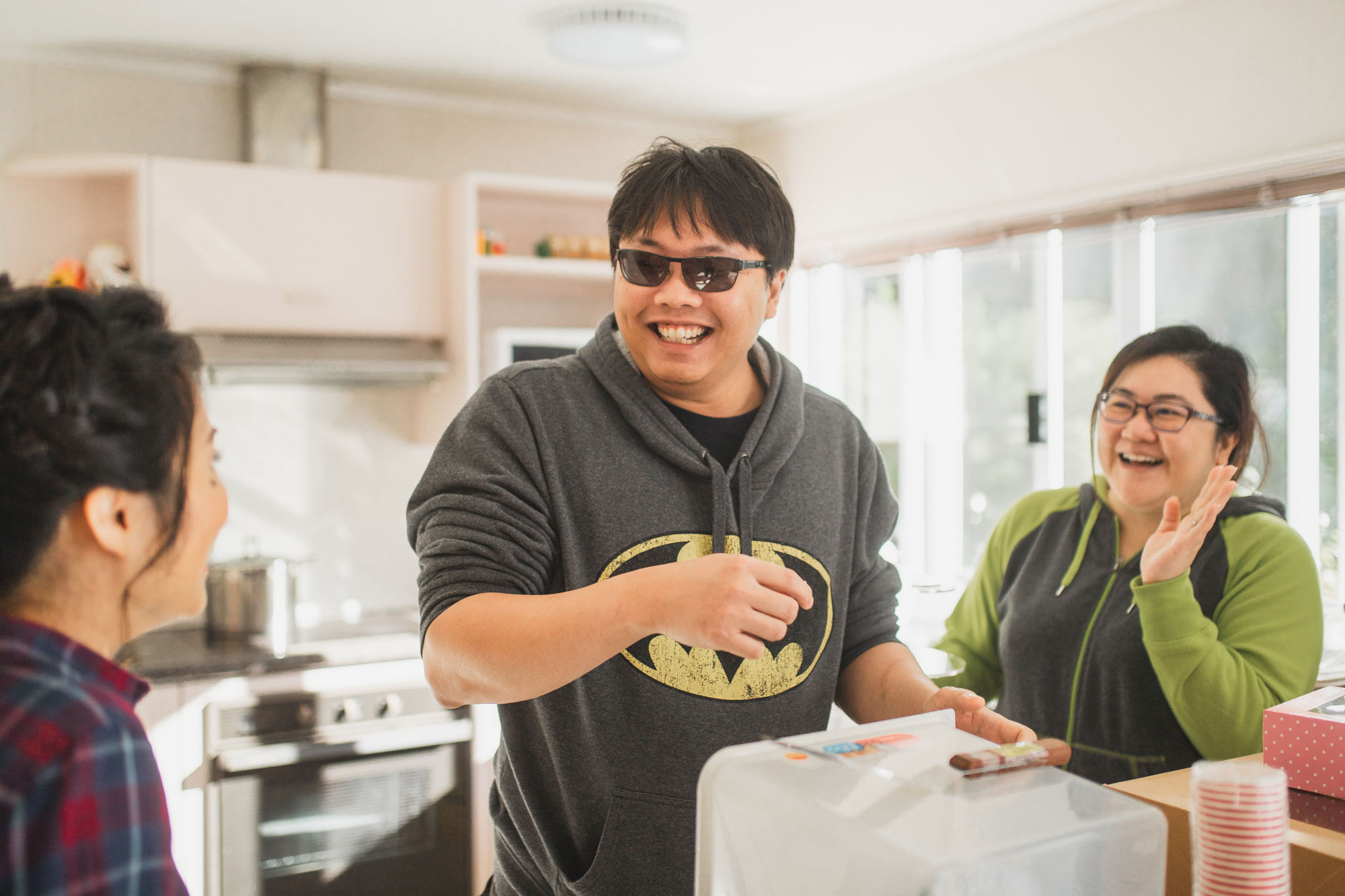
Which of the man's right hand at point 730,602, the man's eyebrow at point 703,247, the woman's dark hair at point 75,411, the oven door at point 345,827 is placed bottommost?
the oven door at point 345,827

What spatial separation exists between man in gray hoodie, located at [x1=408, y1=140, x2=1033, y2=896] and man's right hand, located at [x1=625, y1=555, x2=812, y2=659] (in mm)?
251

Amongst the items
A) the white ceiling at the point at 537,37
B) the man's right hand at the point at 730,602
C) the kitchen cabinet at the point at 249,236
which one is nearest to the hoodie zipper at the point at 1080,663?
the man's right hand at the point at 730,602

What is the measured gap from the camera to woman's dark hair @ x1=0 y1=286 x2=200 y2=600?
754 mm

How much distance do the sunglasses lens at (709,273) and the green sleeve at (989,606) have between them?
98 centimetres

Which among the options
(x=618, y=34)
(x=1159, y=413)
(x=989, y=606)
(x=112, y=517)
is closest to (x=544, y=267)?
(x=618, y=34)

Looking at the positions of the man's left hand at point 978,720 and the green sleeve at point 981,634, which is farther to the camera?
the green sleeve at point 981,634

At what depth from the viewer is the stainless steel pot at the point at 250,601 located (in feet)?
9.79

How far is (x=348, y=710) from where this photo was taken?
2.86 m

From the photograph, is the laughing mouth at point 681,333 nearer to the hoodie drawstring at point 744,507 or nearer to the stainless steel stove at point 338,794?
the hoodie drawstring at point 744,507

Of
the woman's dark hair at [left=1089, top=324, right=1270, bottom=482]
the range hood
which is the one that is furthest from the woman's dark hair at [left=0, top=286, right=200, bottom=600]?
the range hood

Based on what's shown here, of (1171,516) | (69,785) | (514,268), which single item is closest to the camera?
(69,785)

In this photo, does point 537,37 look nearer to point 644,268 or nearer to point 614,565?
point 644,268

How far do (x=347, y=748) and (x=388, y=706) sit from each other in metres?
0.15

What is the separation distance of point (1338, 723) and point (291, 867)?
2477mm
